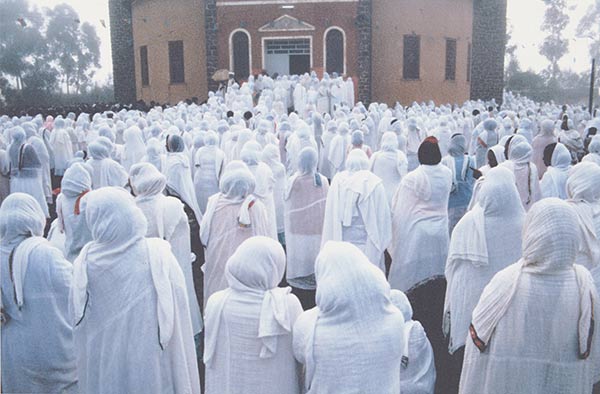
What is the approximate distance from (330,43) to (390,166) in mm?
19277

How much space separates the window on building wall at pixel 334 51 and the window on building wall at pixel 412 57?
3.13 metres

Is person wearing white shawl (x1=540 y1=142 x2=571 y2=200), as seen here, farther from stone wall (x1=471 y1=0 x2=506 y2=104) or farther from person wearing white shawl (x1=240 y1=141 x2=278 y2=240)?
stone wall (x1=471 y1=0 x2=506 y2=104)

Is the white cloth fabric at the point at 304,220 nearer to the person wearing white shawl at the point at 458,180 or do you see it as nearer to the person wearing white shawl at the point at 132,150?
the person wearing white shawl at the point at 458,180

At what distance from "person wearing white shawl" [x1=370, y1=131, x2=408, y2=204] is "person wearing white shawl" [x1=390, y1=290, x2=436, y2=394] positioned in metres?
4.06

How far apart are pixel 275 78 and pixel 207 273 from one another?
701 inches

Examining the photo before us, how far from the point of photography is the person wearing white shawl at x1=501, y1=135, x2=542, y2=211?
6488mm

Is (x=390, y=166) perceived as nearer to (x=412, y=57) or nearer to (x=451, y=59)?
(x=412, y=57)

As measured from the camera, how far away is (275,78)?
22344mm

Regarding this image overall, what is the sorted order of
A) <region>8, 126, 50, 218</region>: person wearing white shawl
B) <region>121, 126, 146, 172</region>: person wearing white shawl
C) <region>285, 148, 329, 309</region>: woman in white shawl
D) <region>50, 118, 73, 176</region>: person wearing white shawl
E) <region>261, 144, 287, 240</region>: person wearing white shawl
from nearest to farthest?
<region>285, 148, 329, 309</region>: woman in white shawl → <region>261, 144, 287, 240</region>: person wearing white shawl → <region>8, 126, 50, 218</region>: person wearing white shawl → <region>121, 126, 146, 172</region>: person wearing white shawl → <region>50, 118, 73, 176</region>: person wearing white shawl

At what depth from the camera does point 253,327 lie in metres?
2.87

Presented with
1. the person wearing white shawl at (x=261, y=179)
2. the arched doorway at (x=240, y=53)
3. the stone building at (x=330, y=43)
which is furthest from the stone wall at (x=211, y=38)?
the person wearing white shawl at (x=261, y=179)

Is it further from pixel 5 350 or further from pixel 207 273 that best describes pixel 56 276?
pixel 207 273

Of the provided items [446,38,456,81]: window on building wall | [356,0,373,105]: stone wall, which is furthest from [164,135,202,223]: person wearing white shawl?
[446,38,456,81]: window on building wall

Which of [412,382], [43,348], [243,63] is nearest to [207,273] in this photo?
[43,348]
